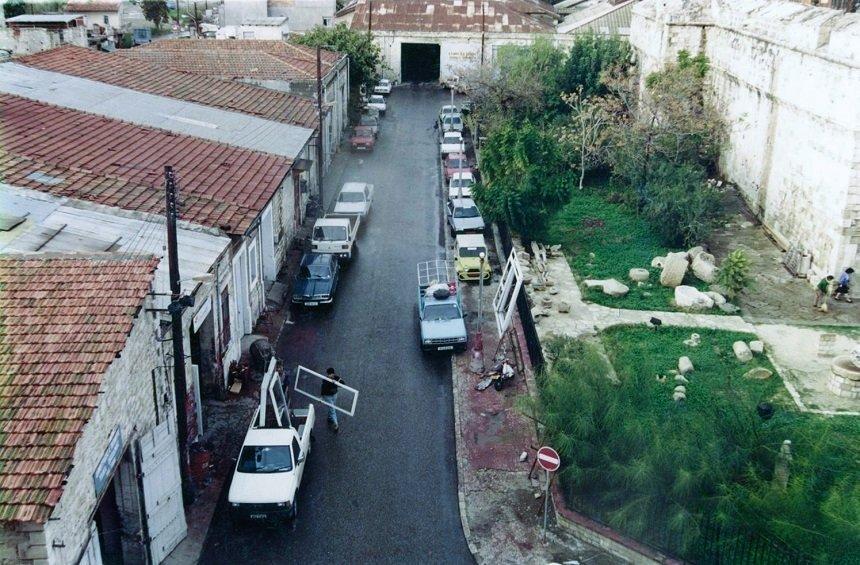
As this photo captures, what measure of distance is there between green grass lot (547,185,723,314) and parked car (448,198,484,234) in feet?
9.39

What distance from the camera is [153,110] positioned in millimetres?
30156

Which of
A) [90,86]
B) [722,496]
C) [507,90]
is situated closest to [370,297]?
[90,86]

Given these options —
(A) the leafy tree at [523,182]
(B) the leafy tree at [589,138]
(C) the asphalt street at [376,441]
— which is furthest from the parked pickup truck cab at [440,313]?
(B) the leafy tree at [589,138]

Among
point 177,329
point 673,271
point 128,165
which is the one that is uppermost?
point 128,165

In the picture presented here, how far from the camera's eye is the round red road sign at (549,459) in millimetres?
15656

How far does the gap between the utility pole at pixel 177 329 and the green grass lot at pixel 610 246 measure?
14112 millimetres

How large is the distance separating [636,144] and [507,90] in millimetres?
10946

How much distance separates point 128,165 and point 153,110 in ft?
23.3

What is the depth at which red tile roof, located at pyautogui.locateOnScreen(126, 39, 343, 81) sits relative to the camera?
1555 inches

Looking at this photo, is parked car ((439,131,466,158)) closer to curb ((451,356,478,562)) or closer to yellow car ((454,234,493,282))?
yellow car ((454,234,493,282))

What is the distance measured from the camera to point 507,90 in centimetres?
4462

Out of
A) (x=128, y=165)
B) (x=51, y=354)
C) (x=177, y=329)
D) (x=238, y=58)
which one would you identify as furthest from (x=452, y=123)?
(x=51, y=354)

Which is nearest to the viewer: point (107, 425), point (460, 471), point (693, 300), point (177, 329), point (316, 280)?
point (107, 425)

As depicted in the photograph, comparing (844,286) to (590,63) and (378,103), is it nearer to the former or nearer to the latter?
(590,63)
